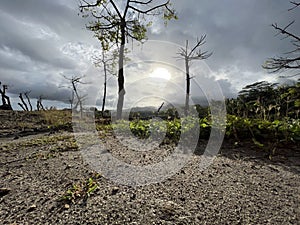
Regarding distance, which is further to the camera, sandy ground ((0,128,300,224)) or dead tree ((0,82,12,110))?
dead tree ((0,82,12,110))

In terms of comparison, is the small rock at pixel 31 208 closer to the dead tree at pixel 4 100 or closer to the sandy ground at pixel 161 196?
the sandy ground at pixel 161 196

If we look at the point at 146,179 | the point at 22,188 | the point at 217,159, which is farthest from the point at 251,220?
the point at 22,188

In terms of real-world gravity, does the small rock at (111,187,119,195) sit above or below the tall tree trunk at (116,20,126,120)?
below

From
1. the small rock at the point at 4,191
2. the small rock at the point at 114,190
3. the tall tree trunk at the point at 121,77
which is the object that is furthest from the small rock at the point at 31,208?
the tall tree trunk at the point at 121,77

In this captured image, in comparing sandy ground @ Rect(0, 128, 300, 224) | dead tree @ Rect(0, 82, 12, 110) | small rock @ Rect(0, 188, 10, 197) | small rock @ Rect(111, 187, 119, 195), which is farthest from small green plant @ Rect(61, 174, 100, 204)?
dead tree @ Rect(0, 82, 12, 110)

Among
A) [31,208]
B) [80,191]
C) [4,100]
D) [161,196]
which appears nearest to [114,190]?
[80,191]

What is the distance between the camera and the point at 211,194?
1608 mm

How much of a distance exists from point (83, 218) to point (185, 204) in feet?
2.24

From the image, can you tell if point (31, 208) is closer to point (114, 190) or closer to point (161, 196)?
point (114, 190)

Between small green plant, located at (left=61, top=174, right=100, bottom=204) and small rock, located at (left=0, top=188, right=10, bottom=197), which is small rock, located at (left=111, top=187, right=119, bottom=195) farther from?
small rock, located at (left=0, top=188, right=10, bottom=197)

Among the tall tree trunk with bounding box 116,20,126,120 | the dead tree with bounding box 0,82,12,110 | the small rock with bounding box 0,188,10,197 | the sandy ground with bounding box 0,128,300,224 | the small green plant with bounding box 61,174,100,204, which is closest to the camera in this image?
the sandy ground with bounding box 0,128,300,224

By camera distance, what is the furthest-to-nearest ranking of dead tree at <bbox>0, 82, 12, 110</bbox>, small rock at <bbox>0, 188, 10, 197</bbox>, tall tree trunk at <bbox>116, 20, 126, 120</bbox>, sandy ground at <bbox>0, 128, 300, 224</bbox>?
1. dead tree at <bbox>0, 82, 12, 110</bbox>
2. tall tree trunk at <bbox>116, 20, 126, 120</bbox>
3. small rock at <bbox>0, 188, 10, 197</bbox>
4. sandy ground at <bbox>0, 128, 300, 224</bbox>

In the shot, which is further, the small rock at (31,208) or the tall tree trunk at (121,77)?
the tall tree trunk at (121,77)

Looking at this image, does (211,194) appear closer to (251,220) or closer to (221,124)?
(251,220)
